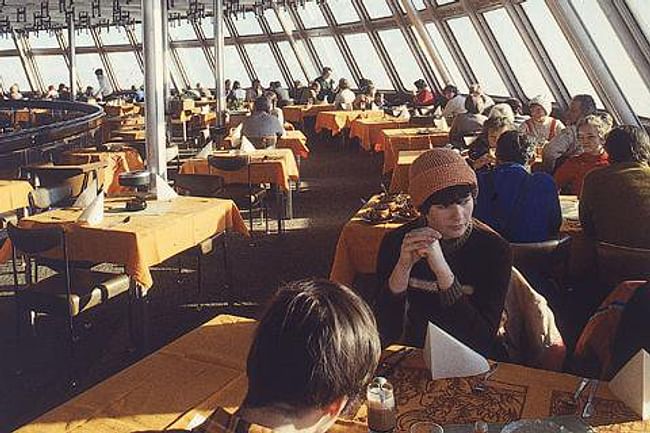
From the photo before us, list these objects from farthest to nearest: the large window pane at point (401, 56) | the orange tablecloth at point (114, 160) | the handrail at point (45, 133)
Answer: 1. the large window pane at point (401, 56)
2. the orange tablecloth at point (114, 160)
3. the handrail at point (45, 133)

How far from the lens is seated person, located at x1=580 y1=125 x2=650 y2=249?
3.24 metres

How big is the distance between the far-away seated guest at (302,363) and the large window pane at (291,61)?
655 inches

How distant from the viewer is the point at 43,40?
22.3 m

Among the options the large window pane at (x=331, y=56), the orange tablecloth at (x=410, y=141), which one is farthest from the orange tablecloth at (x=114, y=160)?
the large window pane at (x=331, y=56)

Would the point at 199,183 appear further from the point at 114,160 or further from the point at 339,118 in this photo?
the point at 339,118

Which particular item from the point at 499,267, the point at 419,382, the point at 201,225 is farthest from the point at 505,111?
the point at 419,382

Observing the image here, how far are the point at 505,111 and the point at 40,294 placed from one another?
374 cm

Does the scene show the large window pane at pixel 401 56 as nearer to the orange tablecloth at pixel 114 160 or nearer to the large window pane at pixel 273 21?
the large window pane at pixel 273 21

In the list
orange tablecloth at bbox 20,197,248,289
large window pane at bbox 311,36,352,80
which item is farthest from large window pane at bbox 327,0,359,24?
orange tablecloth at bbox 20,197,248,289

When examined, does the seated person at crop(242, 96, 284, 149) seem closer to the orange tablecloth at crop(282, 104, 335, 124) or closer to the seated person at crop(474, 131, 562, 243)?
the seated person at crop(474, 131, 562, 243)

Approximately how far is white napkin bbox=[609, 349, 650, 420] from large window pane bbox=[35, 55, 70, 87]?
22.9m

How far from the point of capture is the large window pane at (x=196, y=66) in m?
20.1

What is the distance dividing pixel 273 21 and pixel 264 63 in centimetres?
137

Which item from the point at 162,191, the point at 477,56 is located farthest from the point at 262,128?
the point at 477,56
